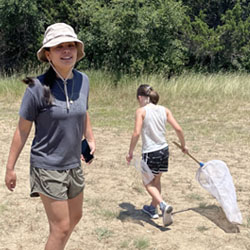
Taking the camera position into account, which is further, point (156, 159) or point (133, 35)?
point (133, 35)

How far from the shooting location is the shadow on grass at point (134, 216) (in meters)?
4.36

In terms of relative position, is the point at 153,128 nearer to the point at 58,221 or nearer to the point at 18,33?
the point at 58,221

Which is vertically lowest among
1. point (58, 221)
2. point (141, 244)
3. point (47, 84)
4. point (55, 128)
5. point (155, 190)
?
point (141, 244)

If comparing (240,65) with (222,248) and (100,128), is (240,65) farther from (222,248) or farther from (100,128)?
(222,248)

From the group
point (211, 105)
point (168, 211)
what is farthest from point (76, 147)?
point (211, 105)

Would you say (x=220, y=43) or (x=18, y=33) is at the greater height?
(x=18, y=33)

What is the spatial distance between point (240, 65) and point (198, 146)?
52.7 feet

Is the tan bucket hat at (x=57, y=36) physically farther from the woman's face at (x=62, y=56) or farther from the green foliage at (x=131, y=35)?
the green foliage at (x=131, y=35)

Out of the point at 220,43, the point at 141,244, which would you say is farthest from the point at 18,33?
the point at 141,244

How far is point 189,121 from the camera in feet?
32.4

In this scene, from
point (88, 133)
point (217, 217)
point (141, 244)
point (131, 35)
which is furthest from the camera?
point (131, 35)

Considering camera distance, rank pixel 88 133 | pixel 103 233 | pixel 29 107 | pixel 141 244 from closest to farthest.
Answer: pixel 29 107, pixel 88 133, pixel 141 244, pixel 103 233

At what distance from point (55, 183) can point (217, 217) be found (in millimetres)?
2330

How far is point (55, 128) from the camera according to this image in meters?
2.69
